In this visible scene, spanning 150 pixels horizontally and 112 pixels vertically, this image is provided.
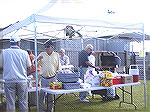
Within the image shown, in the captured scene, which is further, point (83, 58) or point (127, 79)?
point (83, 58)

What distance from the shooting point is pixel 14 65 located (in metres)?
5.38

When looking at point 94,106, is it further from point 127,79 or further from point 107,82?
point 107,82

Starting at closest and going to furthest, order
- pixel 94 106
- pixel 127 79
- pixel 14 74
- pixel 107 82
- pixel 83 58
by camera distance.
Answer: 1. pixel 14 74
2. pixel 107 82
3. pixel 127 79
4. pixel 94 106
5. pixel 83 58

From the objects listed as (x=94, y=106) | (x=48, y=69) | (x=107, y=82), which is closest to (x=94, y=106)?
(x=94, y=106)

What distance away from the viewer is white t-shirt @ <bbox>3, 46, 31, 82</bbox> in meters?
5.35

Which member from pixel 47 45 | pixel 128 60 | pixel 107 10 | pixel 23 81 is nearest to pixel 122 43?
pixel 128 60

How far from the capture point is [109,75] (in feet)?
21.6

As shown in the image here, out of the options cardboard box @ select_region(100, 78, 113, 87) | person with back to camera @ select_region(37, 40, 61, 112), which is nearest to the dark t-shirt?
cardboard box @ select_region(100, 78, 113, 87)

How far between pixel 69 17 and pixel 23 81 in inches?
71.3

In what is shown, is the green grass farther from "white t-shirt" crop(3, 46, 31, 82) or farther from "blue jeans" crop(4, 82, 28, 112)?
"white t-shirt" crop(3, 46, 31, 82)

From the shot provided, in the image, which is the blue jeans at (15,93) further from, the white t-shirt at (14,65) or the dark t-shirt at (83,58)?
the dark t-shirt at (83,58)

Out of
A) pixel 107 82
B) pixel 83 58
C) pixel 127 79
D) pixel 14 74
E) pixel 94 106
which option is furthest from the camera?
pixel 83 58

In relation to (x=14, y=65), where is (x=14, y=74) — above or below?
below

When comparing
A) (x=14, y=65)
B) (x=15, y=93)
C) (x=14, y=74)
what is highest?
(x=14, y=65)
